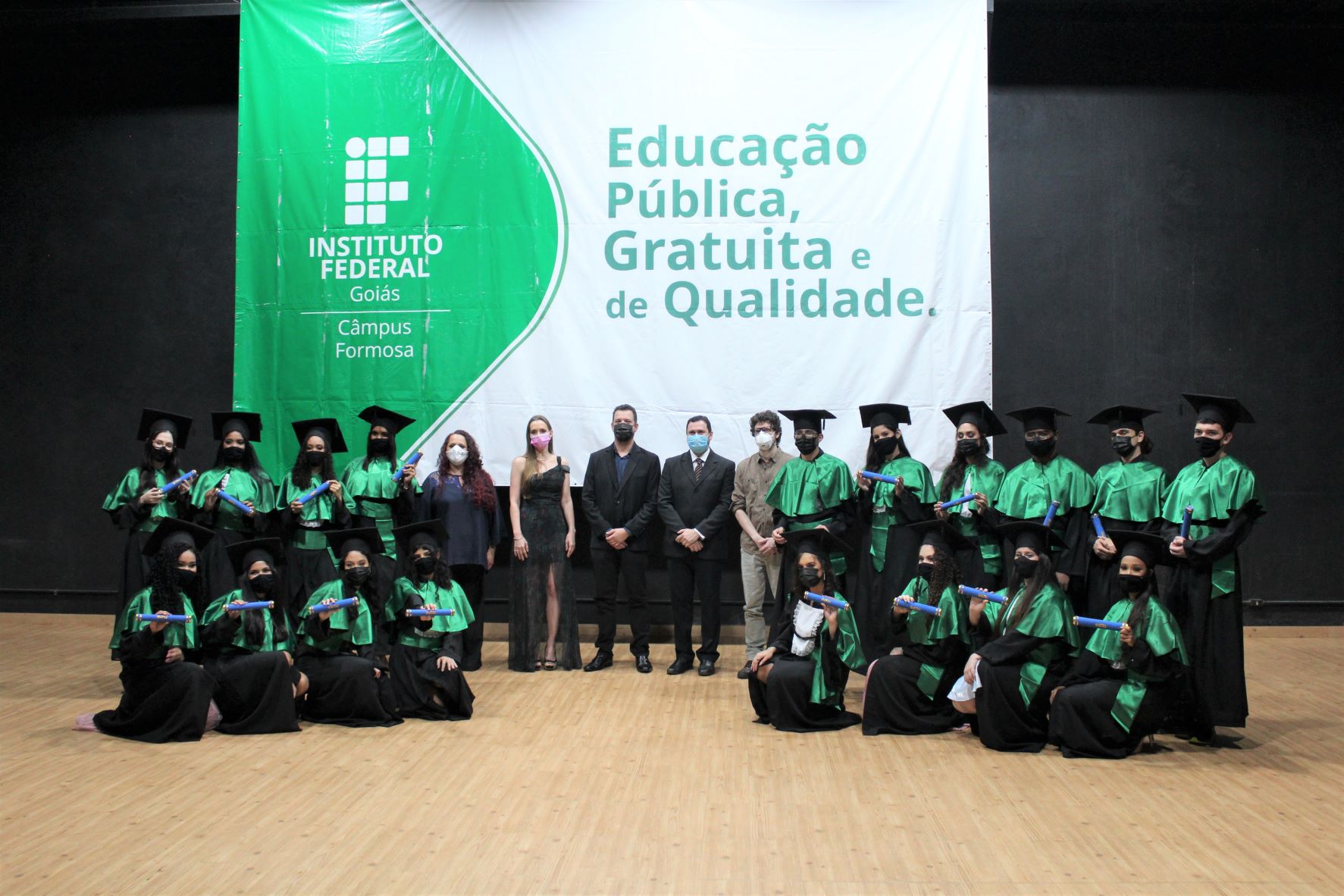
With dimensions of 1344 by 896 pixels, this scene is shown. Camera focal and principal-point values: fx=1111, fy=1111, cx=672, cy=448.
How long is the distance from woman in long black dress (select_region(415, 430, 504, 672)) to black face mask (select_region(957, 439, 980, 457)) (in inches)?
123

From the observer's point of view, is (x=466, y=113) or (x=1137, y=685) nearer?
(x=1137, y=685)

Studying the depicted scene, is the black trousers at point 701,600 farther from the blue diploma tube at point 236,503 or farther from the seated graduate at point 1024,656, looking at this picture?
the blue diploma tube at point 236,503

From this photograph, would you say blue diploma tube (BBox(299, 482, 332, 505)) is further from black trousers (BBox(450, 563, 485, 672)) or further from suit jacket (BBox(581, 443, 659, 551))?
suit jacket (BBox(581, 443, 659, 551))

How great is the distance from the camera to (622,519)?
759 centimetres

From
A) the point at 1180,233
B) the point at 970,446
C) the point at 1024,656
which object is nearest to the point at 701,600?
the point at 970,446

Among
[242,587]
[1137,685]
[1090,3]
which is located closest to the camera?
[1137,685]

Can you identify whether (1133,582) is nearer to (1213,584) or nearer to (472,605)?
(1213,584)

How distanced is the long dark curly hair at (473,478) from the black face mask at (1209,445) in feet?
14.3

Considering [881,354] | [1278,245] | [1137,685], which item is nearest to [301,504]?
[881,354]

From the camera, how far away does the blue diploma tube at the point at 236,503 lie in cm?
647

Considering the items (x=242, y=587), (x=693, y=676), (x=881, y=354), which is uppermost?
(x=881, y=354)

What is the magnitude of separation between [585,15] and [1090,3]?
12.8ft

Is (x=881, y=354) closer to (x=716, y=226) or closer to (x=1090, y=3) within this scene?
(x=716, y=226)

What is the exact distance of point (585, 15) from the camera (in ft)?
27.3
